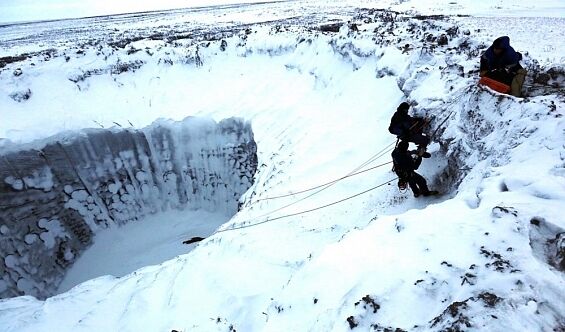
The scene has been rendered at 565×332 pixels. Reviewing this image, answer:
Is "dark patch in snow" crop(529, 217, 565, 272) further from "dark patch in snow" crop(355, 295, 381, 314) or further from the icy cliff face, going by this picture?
the icy cliff face

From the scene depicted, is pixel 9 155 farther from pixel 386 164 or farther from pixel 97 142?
pixel 386 164

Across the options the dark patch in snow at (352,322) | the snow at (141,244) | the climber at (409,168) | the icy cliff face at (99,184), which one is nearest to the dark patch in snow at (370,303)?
the dark patch in snow at (352,322)

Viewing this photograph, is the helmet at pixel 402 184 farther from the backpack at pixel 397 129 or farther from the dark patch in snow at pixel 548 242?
the dark patch in snow at pixel 548 242

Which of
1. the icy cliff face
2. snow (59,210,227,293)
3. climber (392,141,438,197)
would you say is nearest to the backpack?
climber (392,141,438,197)

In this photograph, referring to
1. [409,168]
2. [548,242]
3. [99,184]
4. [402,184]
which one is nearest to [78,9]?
[99,184]

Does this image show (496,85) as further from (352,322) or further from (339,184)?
(352,322)

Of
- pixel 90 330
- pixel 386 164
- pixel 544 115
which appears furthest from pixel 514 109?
pixel 90 330
